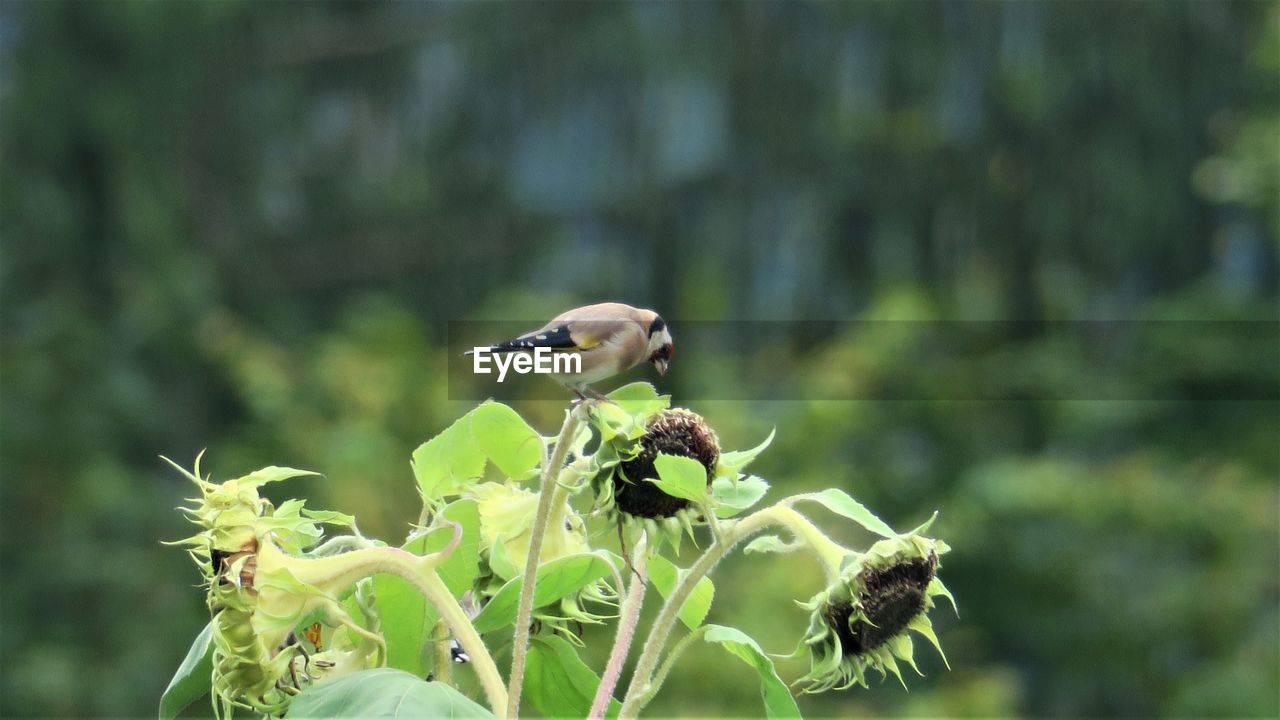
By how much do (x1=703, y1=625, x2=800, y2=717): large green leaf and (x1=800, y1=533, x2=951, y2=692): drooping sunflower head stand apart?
10 mm

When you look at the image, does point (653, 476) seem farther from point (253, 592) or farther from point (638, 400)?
point (253, 592)

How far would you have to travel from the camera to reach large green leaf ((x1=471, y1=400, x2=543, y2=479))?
0.58 meters

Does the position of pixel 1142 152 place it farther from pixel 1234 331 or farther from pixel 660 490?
pixel 660 490

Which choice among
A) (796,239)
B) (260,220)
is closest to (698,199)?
(796,239)

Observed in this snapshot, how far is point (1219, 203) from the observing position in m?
5.39

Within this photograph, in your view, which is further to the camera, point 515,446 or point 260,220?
point 260,220

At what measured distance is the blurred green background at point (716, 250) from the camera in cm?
451

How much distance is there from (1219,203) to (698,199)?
191 centimetres

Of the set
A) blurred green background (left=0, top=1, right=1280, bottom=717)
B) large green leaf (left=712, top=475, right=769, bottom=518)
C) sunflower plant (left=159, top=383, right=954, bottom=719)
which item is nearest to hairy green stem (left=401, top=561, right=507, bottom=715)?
sunflower plant (left=159, top=383, right=954, bottom=719)

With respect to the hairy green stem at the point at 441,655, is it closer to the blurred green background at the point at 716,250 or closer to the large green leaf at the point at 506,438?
the large green leaf at the point at 506,438

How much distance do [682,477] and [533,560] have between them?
0.06 m

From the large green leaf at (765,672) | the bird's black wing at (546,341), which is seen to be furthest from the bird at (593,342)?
the large green leaf at (765,672)

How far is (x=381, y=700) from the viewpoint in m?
0.49

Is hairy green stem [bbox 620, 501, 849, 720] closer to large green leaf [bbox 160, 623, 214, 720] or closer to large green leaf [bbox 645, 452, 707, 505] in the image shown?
large green leaf [bbox 645, 452, 707, 505]
